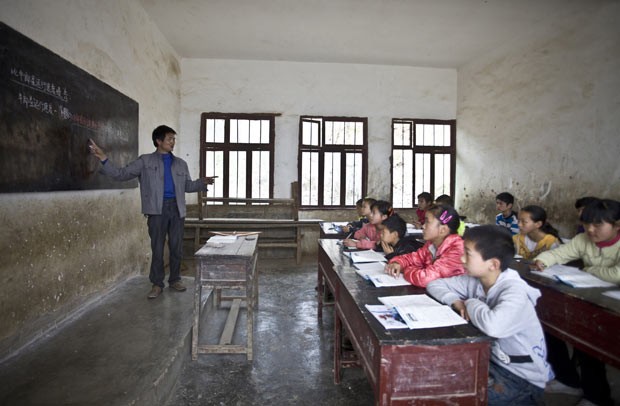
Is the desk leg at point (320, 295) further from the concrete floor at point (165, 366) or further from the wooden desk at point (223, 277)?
the wooden desk at point (223, 277)

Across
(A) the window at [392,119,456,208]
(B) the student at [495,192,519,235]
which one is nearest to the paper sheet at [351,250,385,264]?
(B) the student at [495,192,519,235]

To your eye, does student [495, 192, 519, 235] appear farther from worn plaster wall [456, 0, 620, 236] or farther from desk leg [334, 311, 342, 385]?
desk leg [334, 311, 342, 385]

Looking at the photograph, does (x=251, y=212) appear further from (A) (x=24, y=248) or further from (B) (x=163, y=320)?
(A) (x=24, y=248)

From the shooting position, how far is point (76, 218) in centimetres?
312

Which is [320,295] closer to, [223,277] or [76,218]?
[223,277]

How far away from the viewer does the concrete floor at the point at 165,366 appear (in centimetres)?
194

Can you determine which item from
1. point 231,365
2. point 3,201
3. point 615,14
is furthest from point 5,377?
point 615,14

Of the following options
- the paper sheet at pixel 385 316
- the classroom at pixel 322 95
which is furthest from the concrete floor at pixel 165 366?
the paper sheet at pixel 385 316

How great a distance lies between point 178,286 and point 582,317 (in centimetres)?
319

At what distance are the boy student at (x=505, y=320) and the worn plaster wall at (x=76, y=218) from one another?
8.88 feet

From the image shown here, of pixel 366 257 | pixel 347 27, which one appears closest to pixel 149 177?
pixel 366 257

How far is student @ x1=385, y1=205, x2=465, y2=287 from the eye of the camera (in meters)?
1.95

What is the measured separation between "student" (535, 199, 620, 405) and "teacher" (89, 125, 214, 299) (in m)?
3.06

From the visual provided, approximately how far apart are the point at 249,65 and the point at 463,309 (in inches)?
243
